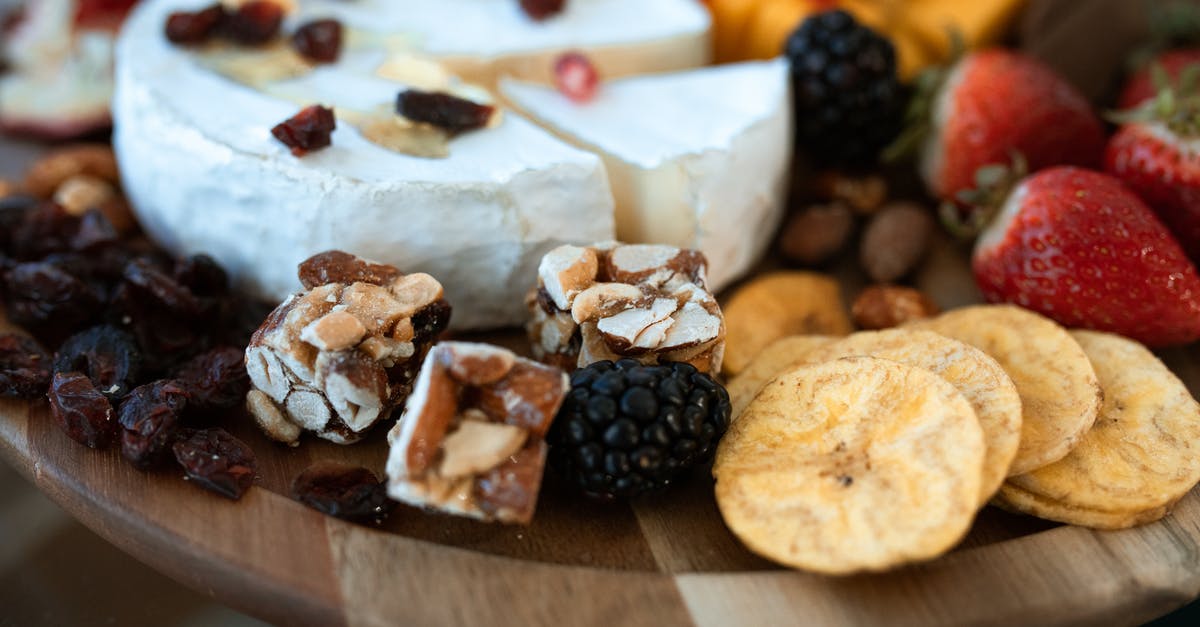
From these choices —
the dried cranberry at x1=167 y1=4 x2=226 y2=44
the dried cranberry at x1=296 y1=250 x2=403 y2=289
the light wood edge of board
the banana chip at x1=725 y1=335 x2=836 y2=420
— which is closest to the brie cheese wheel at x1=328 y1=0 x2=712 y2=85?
the dried cranberry at x1=167 y1=4 x2=226 y2=44

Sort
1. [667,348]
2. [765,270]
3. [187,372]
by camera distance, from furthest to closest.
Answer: [765,270] < [187,372] < [667,348]

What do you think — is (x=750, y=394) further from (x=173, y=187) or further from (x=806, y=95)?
(x=173, y=187)

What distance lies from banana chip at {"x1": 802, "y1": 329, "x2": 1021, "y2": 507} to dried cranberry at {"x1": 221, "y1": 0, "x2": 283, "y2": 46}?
151 centimetres

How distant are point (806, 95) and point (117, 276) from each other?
1693 millimetres

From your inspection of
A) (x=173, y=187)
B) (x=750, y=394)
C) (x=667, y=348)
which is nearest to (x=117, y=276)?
(x=173, y=187)

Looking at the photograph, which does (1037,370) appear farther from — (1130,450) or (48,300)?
(48,300)

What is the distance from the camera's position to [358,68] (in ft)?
7.55

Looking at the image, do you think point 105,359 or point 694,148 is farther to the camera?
point 694,148

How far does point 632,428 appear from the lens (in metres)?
1.51

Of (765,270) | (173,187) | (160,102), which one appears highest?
(160,102)

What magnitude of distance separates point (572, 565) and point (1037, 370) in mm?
940

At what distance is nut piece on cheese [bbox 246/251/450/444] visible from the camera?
1.64m

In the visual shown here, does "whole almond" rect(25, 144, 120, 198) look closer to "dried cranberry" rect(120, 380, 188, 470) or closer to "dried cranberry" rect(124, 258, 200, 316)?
"dried cranberry" rect(124, 258, 200, 316)

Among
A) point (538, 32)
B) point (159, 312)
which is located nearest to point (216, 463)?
point (159, 312)
